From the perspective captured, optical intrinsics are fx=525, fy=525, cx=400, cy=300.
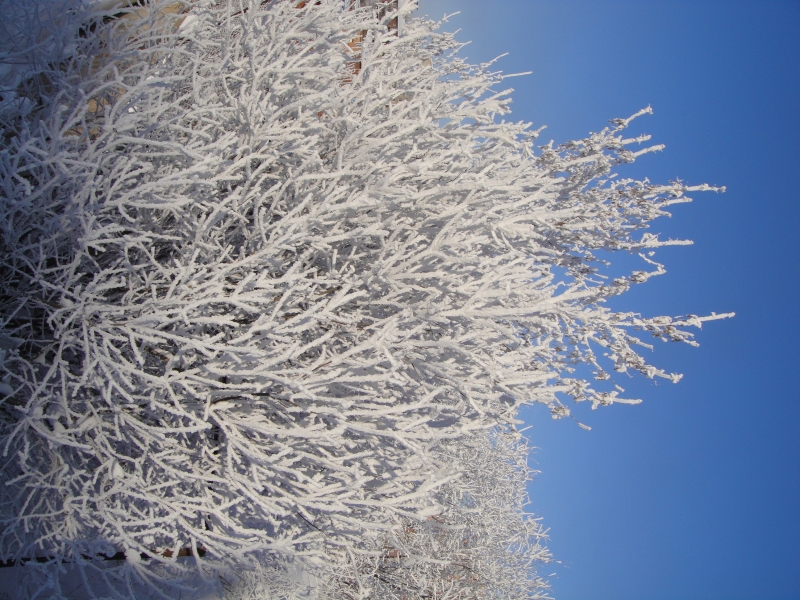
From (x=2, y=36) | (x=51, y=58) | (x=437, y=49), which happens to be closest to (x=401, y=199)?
(x=51, y=58)

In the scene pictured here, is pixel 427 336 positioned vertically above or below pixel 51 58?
above

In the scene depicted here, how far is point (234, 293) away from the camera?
3.66 meters

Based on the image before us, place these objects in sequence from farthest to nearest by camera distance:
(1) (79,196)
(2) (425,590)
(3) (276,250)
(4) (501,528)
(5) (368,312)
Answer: (4) (501,528)
(2) (425,590)
(5) (368,312)
(3) (276,250)
(1) (79,196)

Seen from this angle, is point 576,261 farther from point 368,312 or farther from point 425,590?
point 425,590

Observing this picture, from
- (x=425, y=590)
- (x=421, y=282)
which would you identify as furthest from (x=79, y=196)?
(x=425, y=590)

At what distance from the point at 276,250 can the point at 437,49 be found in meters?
5.16

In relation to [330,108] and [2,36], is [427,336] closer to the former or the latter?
[330,108]

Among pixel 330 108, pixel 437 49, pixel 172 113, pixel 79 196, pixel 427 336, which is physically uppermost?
pixel 437 49

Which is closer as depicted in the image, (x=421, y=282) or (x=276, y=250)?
(x=276, y=250)

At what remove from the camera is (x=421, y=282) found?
4645mm

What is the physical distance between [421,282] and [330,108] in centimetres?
188

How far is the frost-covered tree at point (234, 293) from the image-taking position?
145 inches

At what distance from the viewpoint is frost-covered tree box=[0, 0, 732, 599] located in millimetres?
3688

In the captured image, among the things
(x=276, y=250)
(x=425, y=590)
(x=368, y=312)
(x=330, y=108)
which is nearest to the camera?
(x=276, y=250)
